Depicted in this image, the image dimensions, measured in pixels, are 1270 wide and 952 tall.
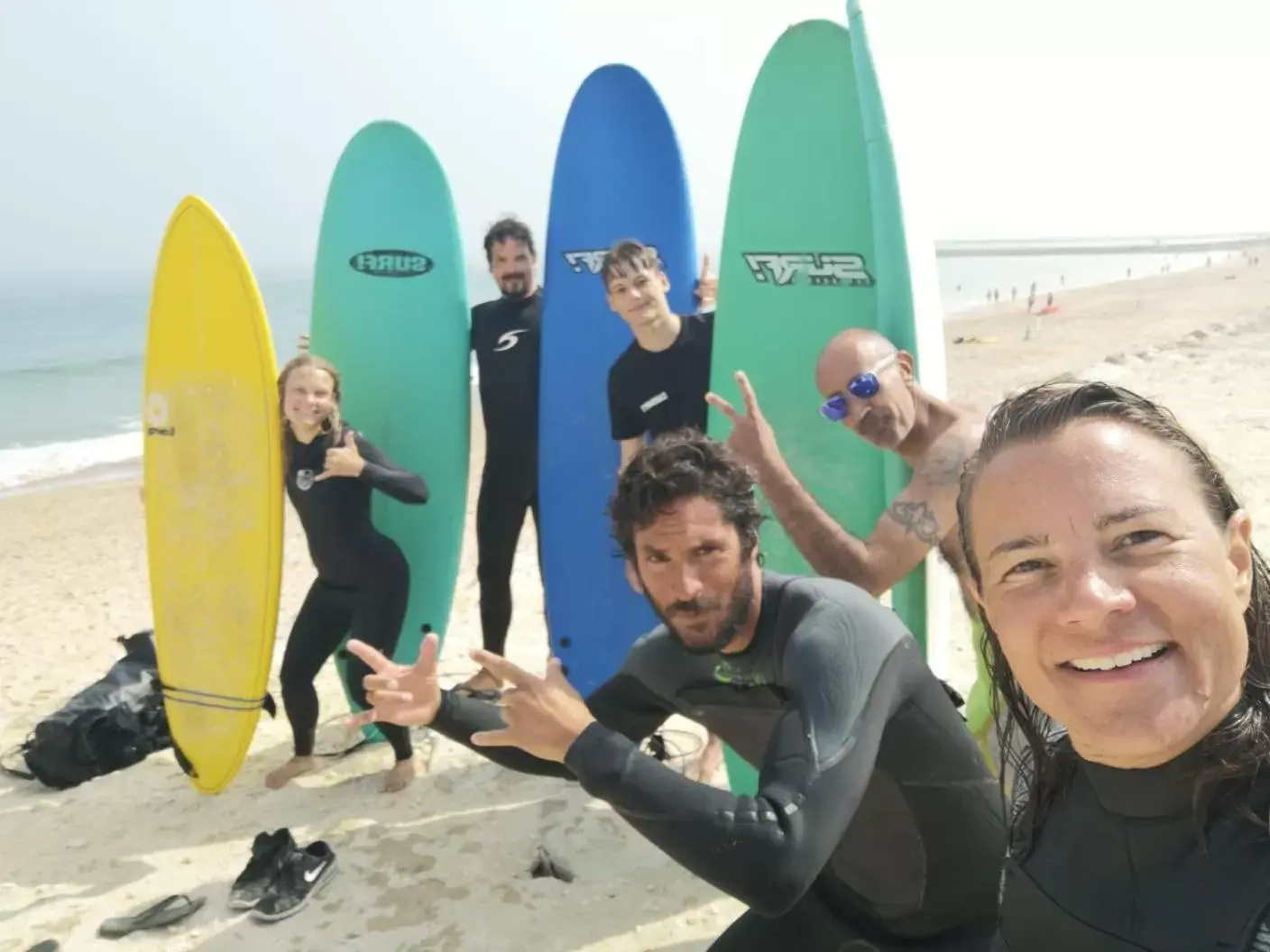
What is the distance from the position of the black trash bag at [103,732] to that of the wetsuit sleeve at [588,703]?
2.07 m

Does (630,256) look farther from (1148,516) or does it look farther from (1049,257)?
(1049,257)

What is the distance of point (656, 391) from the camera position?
338 cm

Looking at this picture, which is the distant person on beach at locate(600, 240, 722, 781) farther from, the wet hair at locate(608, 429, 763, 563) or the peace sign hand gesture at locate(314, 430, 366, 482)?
the wet hair at locate(608, 429, 763, 563)

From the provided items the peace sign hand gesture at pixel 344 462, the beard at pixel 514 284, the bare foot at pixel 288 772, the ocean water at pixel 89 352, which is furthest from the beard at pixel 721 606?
the ocean water at pixel 89 352

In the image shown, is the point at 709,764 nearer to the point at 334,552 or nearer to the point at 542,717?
the point at 334,552

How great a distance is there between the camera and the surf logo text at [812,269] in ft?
10.6

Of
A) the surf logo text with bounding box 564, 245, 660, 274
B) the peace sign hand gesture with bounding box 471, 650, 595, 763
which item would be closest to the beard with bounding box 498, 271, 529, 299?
the surf logo text with bounding box 564, 245, 660, 274

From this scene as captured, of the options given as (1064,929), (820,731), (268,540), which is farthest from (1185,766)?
(268,540)

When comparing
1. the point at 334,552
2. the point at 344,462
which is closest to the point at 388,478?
the point at 344,462

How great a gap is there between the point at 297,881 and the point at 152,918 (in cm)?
39

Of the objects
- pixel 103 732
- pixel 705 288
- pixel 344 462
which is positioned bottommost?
pixel 103 732

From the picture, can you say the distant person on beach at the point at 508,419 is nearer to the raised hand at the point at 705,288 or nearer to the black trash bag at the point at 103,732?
the raised hand at the point at 705,288

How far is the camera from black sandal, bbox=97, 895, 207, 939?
2.72 meters

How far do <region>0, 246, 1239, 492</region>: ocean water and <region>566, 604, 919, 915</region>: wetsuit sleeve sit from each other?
12589 millimetres
